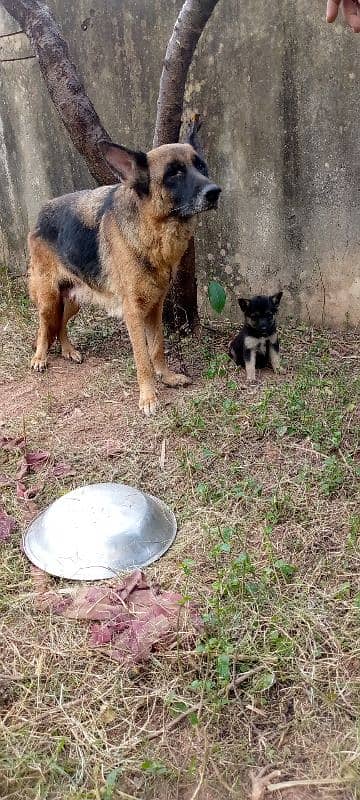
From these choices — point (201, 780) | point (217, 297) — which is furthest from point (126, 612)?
point (217, 297)

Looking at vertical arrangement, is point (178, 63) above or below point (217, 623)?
above

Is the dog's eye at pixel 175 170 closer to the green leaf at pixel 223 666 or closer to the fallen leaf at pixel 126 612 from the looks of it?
the fallen leaf at pixel 126 612

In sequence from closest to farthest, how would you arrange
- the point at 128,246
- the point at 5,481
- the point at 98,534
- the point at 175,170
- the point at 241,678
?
the point at 241,678, the point at 98,534, the point at 5,481, the point at 175,170, the point at 128,246

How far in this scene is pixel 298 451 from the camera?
3.94m

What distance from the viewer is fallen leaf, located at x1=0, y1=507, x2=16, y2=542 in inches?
134

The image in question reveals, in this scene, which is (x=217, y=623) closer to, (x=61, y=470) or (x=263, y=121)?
(x=61, y=470)

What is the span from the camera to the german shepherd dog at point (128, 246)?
4363mm

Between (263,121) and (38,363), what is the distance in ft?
9.67

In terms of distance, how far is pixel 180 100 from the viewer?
5.15m

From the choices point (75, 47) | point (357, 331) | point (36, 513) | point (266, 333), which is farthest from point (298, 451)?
point (75, 47)

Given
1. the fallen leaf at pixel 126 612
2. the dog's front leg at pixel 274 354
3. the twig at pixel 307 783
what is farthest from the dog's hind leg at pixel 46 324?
the twig at pixel 307 783

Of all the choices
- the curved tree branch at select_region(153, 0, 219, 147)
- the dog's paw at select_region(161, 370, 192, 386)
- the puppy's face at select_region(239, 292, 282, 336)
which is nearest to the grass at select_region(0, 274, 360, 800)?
the dog's paw at select_region(161, 370, 192, 386)

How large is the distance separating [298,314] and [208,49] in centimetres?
251

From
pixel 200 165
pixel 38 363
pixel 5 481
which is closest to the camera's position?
pixel 5 481
